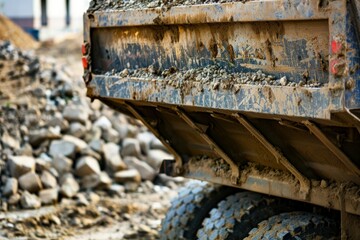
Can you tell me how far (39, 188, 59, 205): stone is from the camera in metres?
8.51

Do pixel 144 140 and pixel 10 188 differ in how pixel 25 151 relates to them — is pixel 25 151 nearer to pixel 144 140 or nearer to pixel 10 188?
pixel 10 188

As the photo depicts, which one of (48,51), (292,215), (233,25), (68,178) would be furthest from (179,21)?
(48,51)

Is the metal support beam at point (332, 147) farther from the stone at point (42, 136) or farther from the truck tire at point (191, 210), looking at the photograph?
the stone at point (42, 136)

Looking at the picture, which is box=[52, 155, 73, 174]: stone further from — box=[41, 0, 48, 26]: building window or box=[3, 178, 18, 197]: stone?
box=[41, 0, 48, 26]: building window

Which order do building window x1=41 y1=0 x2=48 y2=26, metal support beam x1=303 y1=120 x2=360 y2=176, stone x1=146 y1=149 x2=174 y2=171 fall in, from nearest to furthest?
1. metal support beam x1=303 y1=120 x2=360 y2=176
2. stone x1=146 y1=149 x2=174 y2=171
3. building window x1=41 y1=0 x2=48 y2=26

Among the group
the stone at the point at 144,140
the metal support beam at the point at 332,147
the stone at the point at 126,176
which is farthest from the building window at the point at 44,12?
the metal support beam at the point at 332,147

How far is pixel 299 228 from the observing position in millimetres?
4391

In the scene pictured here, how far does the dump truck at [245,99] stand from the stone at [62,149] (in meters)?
3.64

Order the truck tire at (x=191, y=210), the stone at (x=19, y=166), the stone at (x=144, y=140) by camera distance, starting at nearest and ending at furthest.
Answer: the truck tire at (x=191, y=210), the stone at (x=19, y=166), the stone at (x=144, y=140)

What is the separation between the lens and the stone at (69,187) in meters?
8.80

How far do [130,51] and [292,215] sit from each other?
147 centimetres

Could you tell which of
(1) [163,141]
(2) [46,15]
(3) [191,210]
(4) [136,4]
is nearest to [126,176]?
(3) [191,210]

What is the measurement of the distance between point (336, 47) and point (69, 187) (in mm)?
5911

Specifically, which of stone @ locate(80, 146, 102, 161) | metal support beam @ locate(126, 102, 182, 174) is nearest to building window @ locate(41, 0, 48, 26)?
stone @ locate(80, 146, 102, 161)
